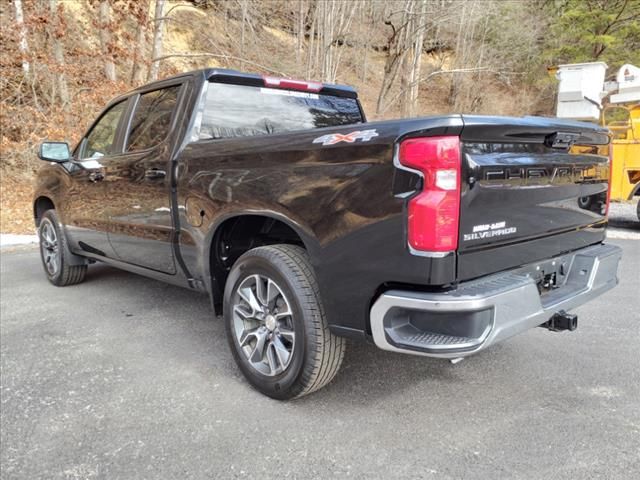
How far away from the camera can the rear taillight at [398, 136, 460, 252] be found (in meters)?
2.03

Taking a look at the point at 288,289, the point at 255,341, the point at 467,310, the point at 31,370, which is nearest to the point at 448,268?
the point at 467,310

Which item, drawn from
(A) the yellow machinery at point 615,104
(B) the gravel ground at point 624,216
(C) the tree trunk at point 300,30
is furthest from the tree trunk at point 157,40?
(B) the gravel ground at point 624,216

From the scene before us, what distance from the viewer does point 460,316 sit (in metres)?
2.05

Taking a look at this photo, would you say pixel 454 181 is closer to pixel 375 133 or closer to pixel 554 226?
pixel 375 133

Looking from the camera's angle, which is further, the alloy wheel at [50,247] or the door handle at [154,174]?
the alloy wheel at [50,247]

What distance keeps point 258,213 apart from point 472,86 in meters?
27.7

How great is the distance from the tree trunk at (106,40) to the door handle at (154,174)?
36.7ft

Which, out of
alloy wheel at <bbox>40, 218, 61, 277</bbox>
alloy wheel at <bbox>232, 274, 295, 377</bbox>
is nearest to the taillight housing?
alloy wheel at <bbox>232, 274, 295, 377</bbox>

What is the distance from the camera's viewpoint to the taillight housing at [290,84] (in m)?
3.68

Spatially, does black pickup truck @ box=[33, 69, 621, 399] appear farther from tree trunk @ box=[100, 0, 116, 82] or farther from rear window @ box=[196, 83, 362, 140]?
tree trunk @ box=[100, 0, 116, 82]

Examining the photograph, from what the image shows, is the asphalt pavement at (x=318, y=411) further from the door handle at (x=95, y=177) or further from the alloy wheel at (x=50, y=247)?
the alloy wheel at (x=50, y=247)

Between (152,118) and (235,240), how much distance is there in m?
1.32

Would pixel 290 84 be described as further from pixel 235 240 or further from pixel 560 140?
pixel 560 140

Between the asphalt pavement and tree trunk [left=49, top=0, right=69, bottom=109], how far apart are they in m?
10.4
